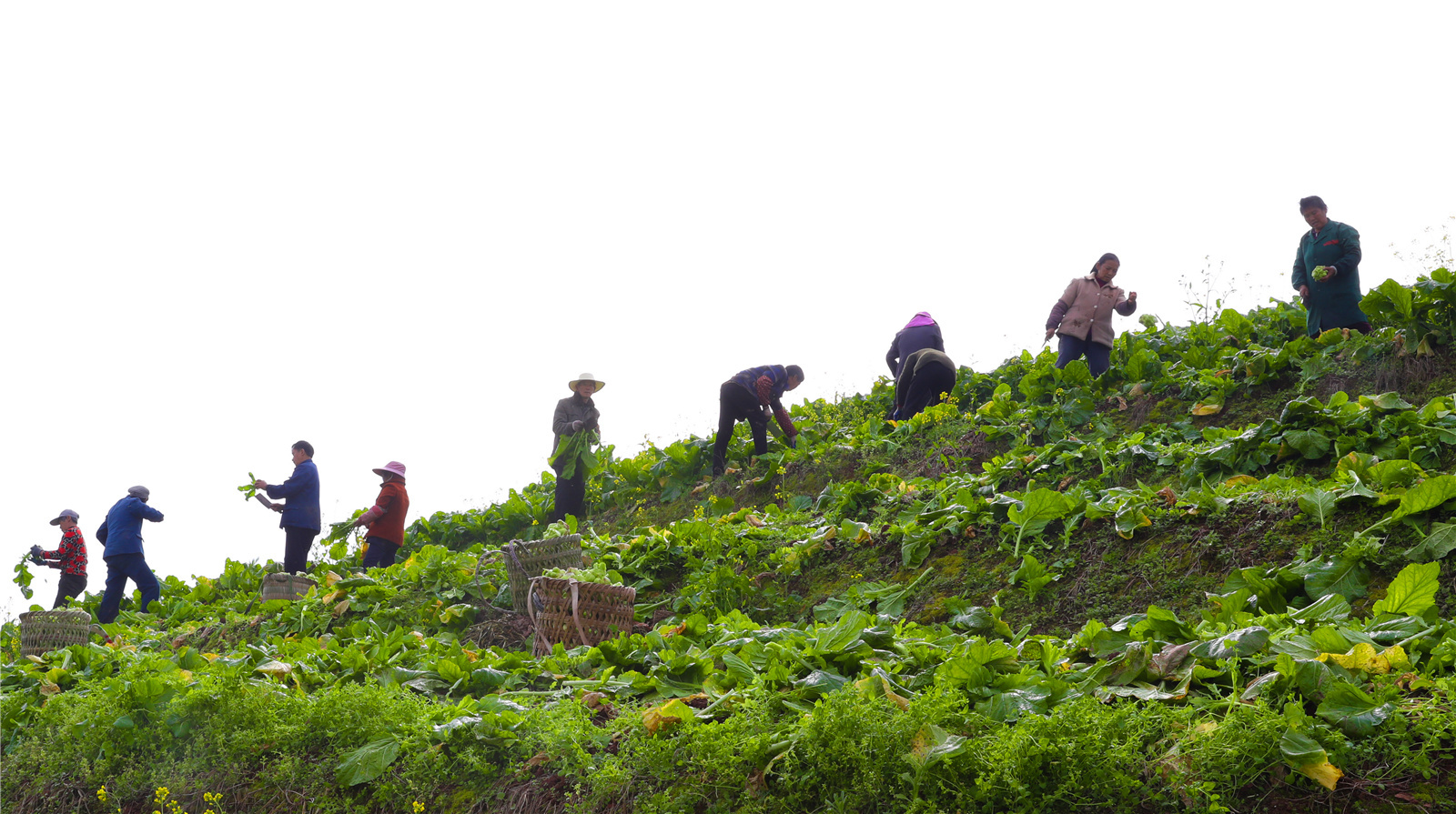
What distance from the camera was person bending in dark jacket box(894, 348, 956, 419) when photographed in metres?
9.83

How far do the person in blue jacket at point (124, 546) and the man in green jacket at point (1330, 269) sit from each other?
34.7 feet

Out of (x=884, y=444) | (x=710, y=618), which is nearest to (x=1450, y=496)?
(x=710, y=618)

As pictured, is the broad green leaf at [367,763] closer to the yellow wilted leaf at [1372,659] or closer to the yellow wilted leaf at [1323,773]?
the yellow wilted leaf at [1323,773]

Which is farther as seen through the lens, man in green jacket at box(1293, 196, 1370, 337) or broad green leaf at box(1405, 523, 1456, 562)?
man in green jacket at box(1293, 196, 1370, 337)

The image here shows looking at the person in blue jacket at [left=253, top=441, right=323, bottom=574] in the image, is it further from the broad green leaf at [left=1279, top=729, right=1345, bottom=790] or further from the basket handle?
the broad green leaf at [left=1279, top=729, right=1345, bottom=790]

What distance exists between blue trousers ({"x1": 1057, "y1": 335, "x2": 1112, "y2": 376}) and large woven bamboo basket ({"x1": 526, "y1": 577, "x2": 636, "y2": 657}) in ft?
18.9

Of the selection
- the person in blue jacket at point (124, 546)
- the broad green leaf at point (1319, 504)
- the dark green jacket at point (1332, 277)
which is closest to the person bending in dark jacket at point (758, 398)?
the dark green jacket at point (1332, 277)

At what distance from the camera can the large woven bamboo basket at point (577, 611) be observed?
505 centimetres

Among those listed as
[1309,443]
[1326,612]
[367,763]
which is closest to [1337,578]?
[1326,612]

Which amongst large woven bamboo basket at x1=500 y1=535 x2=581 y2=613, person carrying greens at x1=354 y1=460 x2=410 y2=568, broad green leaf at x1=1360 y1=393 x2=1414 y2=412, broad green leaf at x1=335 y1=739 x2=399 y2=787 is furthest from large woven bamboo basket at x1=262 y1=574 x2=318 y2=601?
broad green leaf at x1=1360 y1=393 x2=1414 y2=412

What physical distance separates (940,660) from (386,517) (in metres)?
Answer: 6.76

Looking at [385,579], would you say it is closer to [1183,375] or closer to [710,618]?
[710,618]

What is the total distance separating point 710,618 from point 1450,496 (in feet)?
12.0

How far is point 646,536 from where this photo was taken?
6.82 meters
